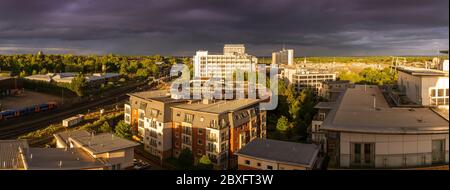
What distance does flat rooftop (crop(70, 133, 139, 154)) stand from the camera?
8.15 meters

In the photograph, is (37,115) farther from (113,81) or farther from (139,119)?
(113,81)

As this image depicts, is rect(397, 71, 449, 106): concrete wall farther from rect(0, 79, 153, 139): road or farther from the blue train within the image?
the blue train

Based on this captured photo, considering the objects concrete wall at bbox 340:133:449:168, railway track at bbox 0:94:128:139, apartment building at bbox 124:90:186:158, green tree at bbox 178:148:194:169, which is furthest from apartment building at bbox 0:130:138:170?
railway track at bbox 0:94:128:139

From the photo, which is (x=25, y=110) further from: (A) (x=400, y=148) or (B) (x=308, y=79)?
(B) (x=308, y=79)

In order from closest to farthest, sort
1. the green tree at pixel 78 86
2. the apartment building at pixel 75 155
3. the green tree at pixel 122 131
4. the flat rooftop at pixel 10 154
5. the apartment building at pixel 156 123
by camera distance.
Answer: the apartment building at pixel 75 155 → the flat rooftop at pixel 10 154 → the apartment building at pixel 156 123 → the green tree at pixel 122 131 → the green tree at pixel 78 86

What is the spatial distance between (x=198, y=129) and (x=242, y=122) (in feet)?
4.86

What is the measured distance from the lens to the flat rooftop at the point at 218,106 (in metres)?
11.6

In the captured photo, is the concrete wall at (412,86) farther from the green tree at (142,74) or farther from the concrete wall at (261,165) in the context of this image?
the green tree at (142,74)

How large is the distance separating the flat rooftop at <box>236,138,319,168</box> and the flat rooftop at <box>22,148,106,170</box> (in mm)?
3074

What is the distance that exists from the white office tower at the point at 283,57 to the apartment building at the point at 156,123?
1829 inches

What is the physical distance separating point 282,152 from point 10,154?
19.1 feet

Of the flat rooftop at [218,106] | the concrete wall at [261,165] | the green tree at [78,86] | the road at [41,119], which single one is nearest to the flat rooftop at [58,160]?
the concrete wall at [261,165]
